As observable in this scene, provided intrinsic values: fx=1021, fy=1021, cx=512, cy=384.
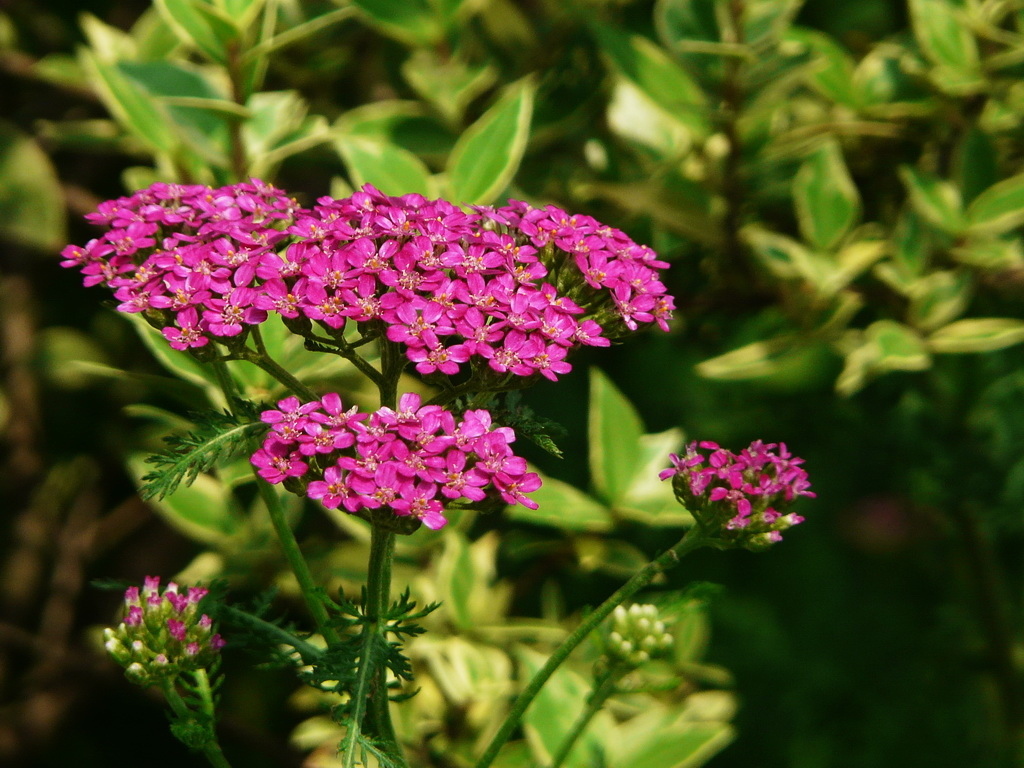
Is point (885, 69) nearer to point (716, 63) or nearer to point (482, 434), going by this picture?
Result: point (716, 63)

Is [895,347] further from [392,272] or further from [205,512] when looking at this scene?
[205,512]

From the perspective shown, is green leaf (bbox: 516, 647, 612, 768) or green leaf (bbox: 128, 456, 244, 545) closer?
green leaf (bbox: 516, 647, 612, 768)

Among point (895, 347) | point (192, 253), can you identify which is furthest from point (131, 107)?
point (895, 347)

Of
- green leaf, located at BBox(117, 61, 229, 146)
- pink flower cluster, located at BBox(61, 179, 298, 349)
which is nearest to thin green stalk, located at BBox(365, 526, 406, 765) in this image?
pink flower cluster, located at BBox(61, 179, 298, 349)

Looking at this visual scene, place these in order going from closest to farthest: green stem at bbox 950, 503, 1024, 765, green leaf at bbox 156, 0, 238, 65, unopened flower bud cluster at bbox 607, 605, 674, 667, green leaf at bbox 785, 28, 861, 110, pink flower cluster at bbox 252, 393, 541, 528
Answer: pink flower cluster at bbox 252, 393, 541, 528 < unopened flower bud cluster at bbox 607, 605, 674, 667 < green leaf at bbox 156, 0, 238, 65 < green leaf at bbox 785, 28, 861, 110 < green stem at bbox 950, 503, 1024, 765

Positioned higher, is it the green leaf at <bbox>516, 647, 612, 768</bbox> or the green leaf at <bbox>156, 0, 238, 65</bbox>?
the green leaf at <bbox>156, 0, 238, 65</bbox>

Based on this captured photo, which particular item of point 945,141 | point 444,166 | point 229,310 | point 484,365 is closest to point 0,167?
point 444,166

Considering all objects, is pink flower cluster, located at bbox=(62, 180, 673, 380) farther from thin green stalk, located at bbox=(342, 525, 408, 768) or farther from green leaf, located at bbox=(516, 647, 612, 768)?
green leaf, located at bbox=(516, 647, 612, 768)

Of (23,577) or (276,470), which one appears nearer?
(276,470)
